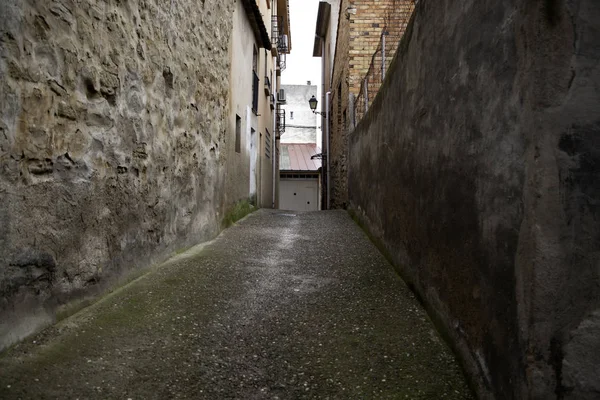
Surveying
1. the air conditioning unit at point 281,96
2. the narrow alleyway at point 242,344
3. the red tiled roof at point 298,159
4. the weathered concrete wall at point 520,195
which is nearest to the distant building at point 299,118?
the red tiled roof at point 298,159

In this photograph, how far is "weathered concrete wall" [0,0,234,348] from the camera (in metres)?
1.77

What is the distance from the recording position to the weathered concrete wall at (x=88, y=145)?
5.82 feet

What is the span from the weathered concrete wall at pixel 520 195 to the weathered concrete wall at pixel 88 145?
205 cm

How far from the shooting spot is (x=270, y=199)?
13.0 m

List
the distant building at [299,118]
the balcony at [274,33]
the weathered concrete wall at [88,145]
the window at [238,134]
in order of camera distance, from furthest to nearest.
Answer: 1. the distant building at [299,118]
2. the balcony at [274,33]
3. the window at [238,134]
4. the weathered concrete wall at [88,145]

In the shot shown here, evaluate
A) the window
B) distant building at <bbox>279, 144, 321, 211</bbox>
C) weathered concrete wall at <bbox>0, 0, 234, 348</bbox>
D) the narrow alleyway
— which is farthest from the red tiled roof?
the narrow alleyway

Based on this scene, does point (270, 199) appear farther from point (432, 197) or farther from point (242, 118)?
point (432, 197)

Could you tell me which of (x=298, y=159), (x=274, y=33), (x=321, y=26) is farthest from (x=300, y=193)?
(x=321, y=26)

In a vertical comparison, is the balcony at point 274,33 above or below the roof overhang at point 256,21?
above

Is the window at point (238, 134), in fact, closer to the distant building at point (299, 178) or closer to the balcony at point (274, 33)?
the balcony at point (274, 33)

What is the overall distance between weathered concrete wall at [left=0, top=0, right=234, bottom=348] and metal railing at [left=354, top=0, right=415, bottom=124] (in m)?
2.63

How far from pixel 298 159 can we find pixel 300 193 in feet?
6.94

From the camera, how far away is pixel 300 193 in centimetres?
2148

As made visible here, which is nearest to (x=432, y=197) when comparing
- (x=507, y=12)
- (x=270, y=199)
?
(x=507, y=12)
